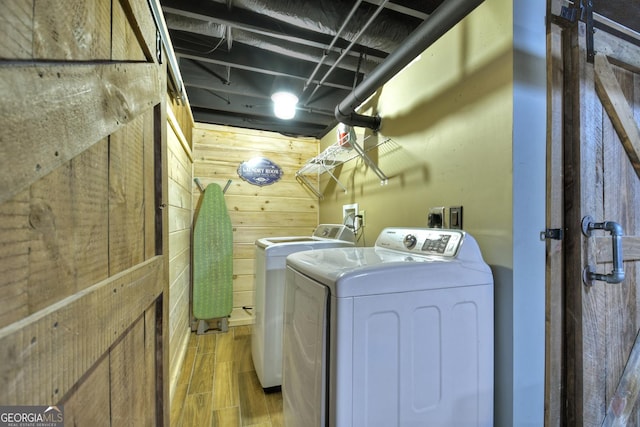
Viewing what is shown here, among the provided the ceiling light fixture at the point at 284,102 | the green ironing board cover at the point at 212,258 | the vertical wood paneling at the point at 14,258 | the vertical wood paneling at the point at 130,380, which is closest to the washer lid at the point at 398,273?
the vertical wood paneling at the point at 130,380

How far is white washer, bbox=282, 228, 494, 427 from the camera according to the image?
33.6 inches

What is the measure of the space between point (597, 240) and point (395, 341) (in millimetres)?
963

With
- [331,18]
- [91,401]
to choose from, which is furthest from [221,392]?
[331,18]

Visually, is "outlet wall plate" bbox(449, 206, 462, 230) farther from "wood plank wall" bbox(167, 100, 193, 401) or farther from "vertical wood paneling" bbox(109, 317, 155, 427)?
"wood plank wall" bbox(167, 100, 193, 401)


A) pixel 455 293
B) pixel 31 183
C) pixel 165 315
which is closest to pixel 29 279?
pixel 31 183

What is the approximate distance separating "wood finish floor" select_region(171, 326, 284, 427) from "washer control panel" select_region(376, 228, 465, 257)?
3.96ft

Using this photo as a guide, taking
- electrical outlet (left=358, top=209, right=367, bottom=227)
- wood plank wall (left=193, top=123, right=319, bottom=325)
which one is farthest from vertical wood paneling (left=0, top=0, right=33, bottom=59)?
wood plank wall (left=193, top=123, right=319, bottom=325)

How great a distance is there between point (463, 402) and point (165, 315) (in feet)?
3.87

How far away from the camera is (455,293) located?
100 centimetres

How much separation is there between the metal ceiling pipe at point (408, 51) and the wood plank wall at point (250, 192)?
1.41 metres

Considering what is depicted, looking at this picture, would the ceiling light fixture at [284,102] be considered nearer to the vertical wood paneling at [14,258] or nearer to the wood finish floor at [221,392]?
the vertical wood paneling at [14,258]

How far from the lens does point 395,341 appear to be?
908 mm

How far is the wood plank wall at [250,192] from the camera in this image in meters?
2.92

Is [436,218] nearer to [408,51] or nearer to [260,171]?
[408,51]
